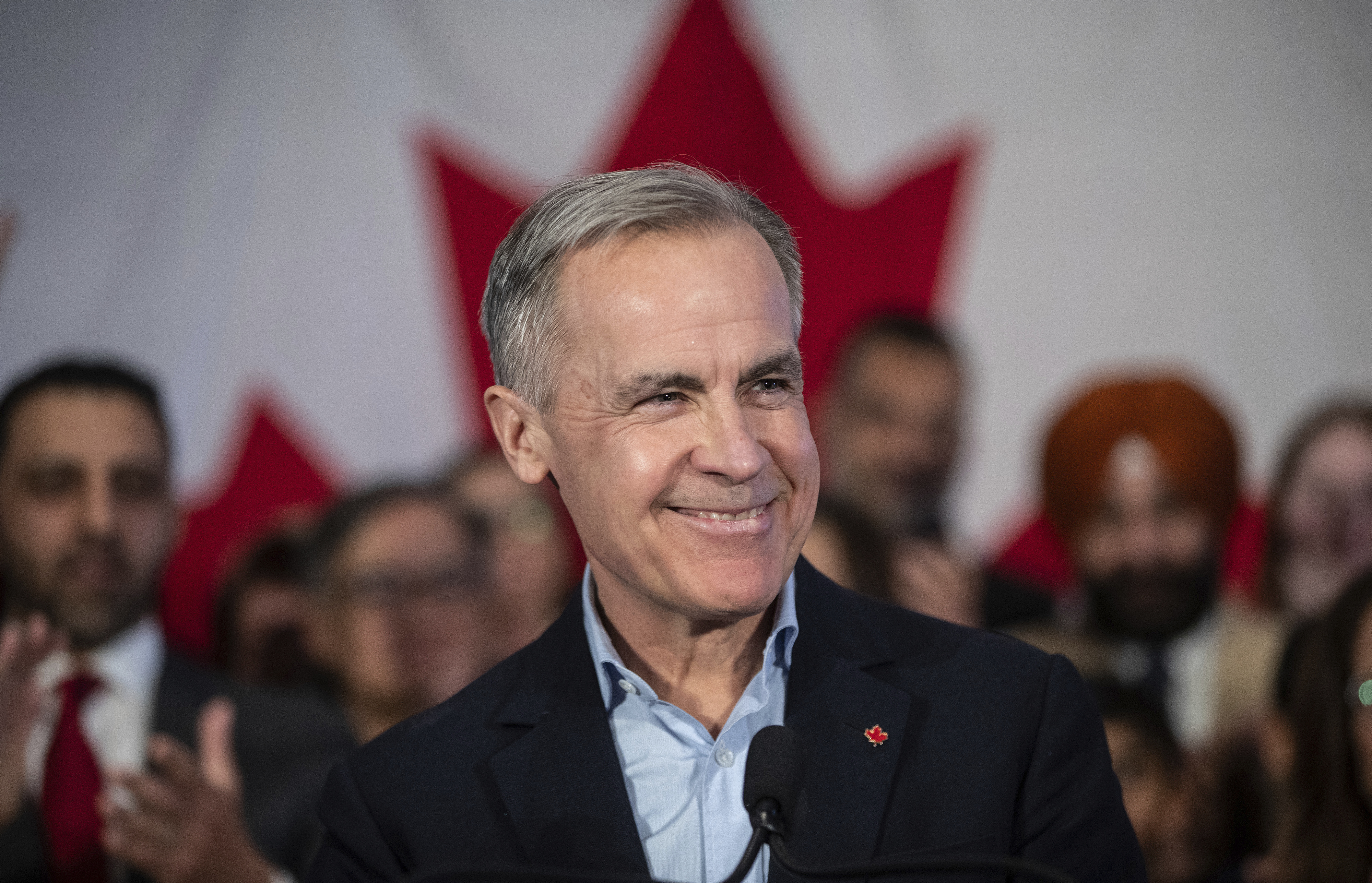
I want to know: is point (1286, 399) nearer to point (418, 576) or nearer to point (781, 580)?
point (418, 576)

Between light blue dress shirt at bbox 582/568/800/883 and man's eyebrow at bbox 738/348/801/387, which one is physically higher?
man's eyebrow at bbox 738/348/801/387

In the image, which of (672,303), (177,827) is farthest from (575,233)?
(177,827)

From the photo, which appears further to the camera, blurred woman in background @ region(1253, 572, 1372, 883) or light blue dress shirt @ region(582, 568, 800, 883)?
blurred woman in background @ region(1253, 572, 1372, 883)

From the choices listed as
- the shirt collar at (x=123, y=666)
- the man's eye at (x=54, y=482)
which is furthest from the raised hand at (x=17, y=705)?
the man's eye at (x=54, y=482)

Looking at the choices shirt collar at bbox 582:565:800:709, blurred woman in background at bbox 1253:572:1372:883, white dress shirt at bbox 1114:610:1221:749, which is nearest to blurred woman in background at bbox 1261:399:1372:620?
white dress shirt at bbox 1114:610:1221:749

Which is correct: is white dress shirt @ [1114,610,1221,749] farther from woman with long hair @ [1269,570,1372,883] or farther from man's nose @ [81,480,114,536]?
man's nose @ [81,480,114,536]

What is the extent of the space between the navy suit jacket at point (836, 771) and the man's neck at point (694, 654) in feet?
0.22

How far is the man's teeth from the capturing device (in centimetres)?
156

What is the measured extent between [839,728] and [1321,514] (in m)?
3.14

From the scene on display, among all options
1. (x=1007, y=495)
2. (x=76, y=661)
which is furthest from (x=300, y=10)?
(x=1007, y=495)

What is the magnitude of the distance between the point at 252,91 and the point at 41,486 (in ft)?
8.12

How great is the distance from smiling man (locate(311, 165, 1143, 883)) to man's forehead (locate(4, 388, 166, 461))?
72.4 inches

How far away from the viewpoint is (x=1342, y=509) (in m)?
4.14

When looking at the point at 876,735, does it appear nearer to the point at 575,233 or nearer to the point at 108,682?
the point at 575,233
